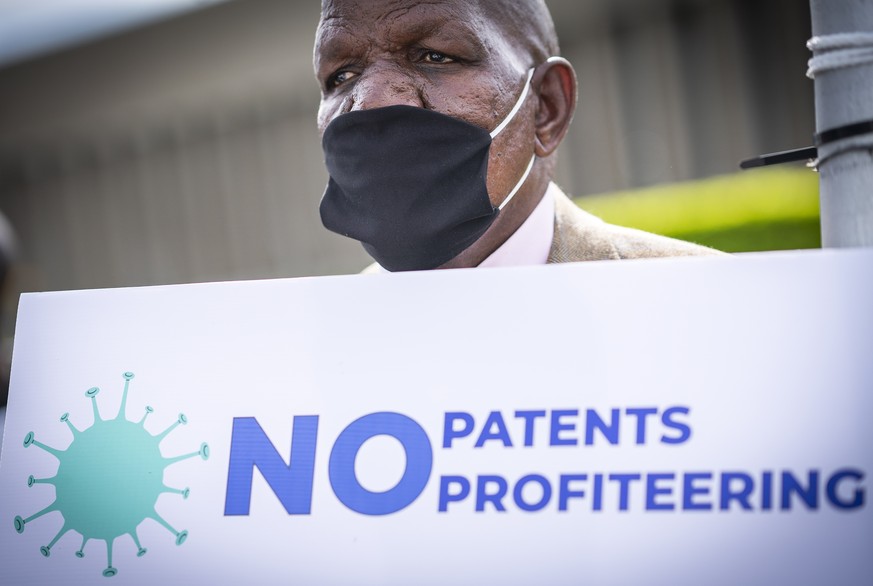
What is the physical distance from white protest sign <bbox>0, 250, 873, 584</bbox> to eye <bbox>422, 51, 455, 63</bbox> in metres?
0.73

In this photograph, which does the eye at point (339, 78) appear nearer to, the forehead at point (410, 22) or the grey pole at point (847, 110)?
the forehead at point (410, 22)

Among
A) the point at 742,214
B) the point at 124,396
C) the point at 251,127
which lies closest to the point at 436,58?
the point at 124,396

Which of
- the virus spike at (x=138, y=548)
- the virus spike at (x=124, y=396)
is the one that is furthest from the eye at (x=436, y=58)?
the virus spike at (x=138, y=548)

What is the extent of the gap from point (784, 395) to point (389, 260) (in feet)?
3.12

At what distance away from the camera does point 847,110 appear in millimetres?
1562

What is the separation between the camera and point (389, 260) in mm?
2064

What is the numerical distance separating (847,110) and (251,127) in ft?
38.0

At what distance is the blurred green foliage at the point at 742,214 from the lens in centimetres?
496

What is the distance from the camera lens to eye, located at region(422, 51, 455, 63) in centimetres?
210

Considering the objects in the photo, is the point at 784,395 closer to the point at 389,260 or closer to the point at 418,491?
the point at 418,491

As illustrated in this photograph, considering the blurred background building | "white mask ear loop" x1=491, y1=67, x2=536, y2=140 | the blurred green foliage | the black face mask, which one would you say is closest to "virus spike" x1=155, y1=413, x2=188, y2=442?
the black face mask

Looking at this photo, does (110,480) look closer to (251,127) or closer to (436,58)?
(436,58)

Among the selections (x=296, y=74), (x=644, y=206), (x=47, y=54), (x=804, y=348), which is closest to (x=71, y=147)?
(x=47, y=54)

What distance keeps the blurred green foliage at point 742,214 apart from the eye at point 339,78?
3165 mm
